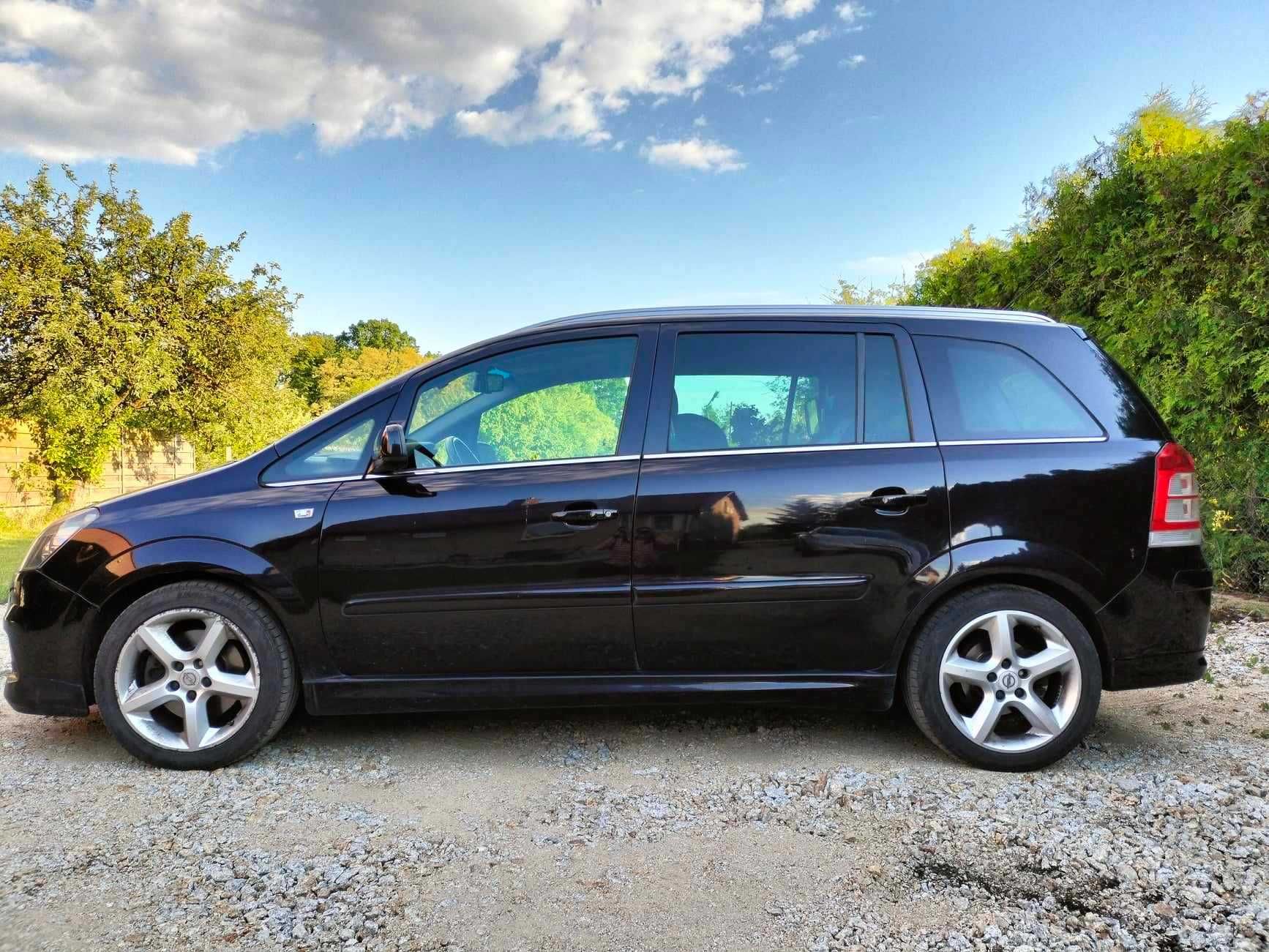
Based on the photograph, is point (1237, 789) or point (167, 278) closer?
point (1237, 789)

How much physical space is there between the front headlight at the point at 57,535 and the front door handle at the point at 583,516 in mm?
1864

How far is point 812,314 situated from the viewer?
11.3 ft

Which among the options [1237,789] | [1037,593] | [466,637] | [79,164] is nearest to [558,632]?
[466,637]

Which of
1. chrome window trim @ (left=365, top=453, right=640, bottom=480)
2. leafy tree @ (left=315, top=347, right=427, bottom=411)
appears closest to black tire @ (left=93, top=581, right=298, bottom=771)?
chrome window trim @ (left=365, top=453, right=640, bottom=480)

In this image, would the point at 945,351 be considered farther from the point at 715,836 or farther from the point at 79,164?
the point at 79,164

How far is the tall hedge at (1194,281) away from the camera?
208 inches

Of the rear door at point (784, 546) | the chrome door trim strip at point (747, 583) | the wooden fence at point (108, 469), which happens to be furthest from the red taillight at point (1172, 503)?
the wooden fence at point (108, 469)

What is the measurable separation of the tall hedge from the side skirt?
399 centimetres

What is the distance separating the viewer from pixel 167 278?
61.6ft

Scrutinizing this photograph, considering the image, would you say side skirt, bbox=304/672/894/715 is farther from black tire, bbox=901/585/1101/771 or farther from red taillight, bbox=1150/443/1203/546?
red taillight, bbox=1150/443/1203/546

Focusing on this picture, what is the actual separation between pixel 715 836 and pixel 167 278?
66.4 ft

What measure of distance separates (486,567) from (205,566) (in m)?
1.09

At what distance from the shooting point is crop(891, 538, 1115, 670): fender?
3.16 meters

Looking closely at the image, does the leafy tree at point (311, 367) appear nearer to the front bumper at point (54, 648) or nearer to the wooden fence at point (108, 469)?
the wooden fence at point (108, 469)
